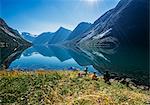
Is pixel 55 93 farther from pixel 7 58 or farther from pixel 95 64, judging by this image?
pixel 7 58

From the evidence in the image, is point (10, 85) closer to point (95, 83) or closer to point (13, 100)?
point (13, 100)

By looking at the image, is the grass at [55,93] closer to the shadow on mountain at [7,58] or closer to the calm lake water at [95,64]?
the shadow on mountain at [7,58]

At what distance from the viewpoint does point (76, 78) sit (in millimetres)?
25719

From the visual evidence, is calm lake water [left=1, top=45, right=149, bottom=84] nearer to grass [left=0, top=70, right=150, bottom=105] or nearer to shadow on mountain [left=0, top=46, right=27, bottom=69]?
shadow on mountain [left=0, top=46, right=27, bottom=69]

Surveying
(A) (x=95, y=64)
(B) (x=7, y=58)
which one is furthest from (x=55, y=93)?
(B) (x=7, y=58)

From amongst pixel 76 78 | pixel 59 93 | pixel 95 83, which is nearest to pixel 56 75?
pixel 76 78

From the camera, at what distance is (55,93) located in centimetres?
1961

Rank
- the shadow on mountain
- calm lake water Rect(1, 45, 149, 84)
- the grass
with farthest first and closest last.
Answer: the shadow on mountain
calm lake water Rect(1, 45, 149, 84)
the grass

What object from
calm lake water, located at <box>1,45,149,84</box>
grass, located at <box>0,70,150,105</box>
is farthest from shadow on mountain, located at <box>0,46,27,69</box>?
grass, located at <box>0,70,150,105</box>

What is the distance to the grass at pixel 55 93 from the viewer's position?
17.9 m

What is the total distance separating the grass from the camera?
17.9 metres

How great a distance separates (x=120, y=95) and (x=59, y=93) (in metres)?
4.92

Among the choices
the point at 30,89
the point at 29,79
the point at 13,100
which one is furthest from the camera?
the point at 29,79

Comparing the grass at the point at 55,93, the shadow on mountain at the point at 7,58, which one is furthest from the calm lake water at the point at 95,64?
the grass at the point at 55,93
